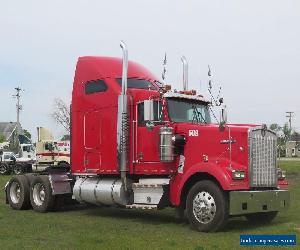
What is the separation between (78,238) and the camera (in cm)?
1011

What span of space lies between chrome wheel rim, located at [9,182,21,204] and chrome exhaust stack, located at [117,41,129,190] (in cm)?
473

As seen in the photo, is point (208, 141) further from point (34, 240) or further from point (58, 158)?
point (58, 158)

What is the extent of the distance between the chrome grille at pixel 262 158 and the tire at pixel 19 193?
24.5 ft

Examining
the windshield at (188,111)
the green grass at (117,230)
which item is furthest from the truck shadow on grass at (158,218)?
the windshield at (188,111)

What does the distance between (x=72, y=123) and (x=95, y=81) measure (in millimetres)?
1451

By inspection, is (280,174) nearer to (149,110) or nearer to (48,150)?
(149,110)

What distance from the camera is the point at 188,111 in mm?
12555

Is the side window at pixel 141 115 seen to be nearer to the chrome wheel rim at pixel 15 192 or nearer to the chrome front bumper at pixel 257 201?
the chrome front bumper at pixel 257 201

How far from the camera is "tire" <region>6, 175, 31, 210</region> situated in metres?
15.7

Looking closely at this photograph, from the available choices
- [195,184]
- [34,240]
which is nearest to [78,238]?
[34,240]

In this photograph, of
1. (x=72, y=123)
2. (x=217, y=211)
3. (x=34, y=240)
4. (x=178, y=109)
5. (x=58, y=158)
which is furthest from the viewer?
(x=58, y=158)

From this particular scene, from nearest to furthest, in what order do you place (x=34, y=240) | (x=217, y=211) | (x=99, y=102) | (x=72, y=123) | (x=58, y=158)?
(x=34, y=240) → (x=217, y=211) → (x=99, y=102) → (x=72, y=123) → (x=58, y=158)

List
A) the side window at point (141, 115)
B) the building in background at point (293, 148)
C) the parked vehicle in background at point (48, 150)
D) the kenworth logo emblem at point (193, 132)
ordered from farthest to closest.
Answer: the building in background at point (293, 148) → the parked vehicle in background at point (48, 150) → the side window at point (141, 115) → the kenworth logo emblem at point (193, 132)

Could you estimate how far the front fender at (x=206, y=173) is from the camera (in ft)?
34.7
